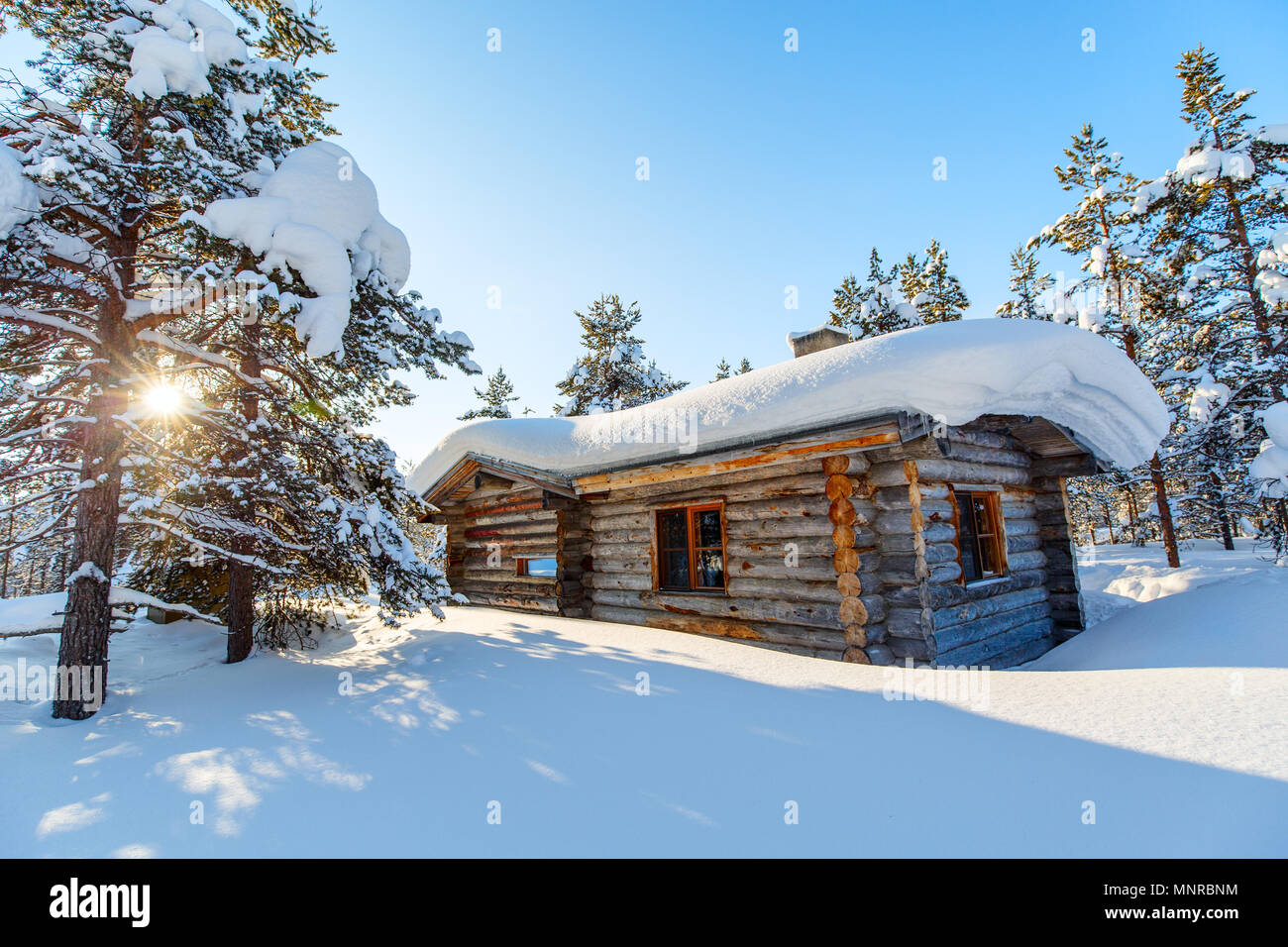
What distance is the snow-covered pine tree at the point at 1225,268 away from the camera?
13.6 m

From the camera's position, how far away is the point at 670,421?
8930mm

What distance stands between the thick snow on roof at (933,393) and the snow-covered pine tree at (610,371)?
14.3 m

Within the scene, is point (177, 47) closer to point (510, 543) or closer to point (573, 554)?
point (573, 554)

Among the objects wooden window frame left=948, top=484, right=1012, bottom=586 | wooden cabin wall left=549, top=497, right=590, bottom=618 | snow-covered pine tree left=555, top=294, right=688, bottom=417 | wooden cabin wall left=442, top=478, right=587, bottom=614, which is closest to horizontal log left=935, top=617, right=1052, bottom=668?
wooden window frame left=948, top=484, right=1012, bottom=586

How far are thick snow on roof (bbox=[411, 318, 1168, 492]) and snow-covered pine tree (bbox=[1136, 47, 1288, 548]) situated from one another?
29.2ft

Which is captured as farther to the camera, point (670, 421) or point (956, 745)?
point (670, 421)

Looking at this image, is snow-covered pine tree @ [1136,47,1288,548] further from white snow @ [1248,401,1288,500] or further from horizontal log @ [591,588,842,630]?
horizontal log @ [591,588,842,630]

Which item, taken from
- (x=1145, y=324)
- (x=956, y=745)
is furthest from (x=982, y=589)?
(x=1145, y=324)

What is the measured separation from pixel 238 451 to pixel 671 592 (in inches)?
254

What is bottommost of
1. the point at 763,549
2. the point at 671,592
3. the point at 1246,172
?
the point at 671,592

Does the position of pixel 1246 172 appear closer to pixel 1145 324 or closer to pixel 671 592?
pixel 1145 324
